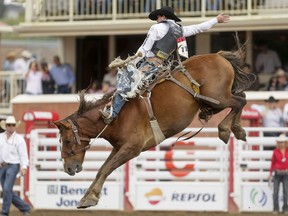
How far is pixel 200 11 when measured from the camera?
21.3 meters

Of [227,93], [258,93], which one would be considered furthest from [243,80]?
[258,93]

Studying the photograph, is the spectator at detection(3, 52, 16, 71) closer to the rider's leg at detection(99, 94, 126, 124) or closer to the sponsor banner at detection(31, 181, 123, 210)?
the sponsor banner at detection(31, 181, 123, 210)

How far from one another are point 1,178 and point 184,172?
337 centimetres

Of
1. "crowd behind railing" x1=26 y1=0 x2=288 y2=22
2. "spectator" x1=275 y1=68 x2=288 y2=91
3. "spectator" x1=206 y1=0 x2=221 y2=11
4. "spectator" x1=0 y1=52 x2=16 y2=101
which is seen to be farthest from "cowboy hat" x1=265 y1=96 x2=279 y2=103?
"spectator" x1=0 y1=52 x2=16 y2=101

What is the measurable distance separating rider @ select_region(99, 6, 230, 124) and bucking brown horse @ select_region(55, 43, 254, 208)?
0.50 feet

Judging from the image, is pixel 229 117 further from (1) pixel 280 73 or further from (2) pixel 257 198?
(1) pixel 280 73

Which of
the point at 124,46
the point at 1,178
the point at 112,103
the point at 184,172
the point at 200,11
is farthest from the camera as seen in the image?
the point at 124,46

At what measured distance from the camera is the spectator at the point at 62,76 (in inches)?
867

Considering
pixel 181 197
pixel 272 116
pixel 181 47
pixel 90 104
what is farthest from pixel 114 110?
pixel 272 116

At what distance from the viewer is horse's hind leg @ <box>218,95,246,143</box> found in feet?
43.3

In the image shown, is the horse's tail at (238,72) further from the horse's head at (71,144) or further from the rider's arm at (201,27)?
the horse's head at (71,144)

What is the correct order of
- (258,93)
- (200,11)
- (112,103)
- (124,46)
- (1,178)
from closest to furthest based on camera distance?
(112,103), (1,178), (258,93), (200,11), (124,46)

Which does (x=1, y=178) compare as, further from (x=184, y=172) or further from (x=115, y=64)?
(x=115, y=64)

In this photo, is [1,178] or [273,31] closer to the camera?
[1,178]
